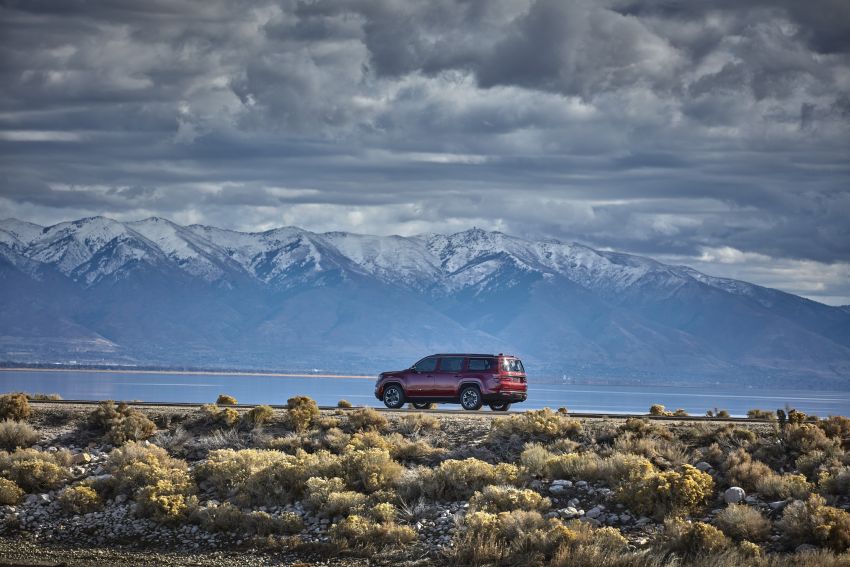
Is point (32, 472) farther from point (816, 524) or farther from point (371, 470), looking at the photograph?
point (816, 524)

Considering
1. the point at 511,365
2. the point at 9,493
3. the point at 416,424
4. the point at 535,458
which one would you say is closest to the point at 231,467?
the point at 9,493

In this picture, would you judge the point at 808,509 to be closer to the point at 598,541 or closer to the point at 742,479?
the point at 742,479

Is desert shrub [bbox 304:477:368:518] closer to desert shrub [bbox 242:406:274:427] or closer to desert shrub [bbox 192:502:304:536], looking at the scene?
desert shrub [bbox 192:502:304:536]

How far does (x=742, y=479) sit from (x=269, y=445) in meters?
14.4

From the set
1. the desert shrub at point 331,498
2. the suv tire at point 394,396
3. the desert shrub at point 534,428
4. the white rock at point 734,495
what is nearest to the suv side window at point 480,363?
the suv tire at point 394,396

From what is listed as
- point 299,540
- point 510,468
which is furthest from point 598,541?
point 299,540

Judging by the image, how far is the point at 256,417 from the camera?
3941 cm

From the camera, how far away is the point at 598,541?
2855 centimetres

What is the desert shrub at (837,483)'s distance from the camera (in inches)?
1217

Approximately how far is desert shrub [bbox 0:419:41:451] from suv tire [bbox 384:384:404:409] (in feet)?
43.3

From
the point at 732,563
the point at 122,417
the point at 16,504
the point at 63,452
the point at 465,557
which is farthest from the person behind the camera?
the point at 122,417

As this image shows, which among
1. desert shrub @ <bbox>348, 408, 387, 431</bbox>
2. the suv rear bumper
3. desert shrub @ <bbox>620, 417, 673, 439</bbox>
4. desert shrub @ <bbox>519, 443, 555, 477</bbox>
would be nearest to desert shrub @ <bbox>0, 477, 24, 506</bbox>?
desert shrub @ <bbox>348, 408, 387, 431</bbox>

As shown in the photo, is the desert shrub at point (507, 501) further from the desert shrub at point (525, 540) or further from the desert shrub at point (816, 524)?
the desert shrub at point (816, 524)

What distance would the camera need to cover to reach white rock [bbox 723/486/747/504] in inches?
1219
